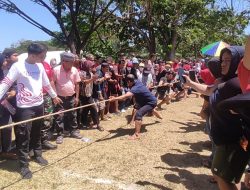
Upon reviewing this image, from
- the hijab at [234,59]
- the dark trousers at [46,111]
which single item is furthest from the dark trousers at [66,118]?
the hijab at [234,59]

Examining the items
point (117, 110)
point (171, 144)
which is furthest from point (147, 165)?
point (117, 110)

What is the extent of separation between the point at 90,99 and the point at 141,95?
116cm

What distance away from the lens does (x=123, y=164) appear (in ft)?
19.5

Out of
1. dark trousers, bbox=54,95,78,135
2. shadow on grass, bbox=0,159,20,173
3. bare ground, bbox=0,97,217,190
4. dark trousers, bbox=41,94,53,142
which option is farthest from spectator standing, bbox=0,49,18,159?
dark trousers, bbox=54,95,78,135

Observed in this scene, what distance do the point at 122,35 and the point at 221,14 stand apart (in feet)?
23.9

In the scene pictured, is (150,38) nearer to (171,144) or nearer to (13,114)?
(171,144)

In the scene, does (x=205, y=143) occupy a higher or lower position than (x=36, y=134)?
lower

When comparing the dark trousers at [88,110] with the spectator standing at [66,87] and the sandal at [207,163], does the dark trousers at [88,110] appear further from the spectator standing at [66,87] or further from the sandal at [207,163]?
the sandal at [207,163]

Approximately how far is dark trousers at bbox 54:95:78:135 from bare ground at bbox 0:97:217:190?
28cm

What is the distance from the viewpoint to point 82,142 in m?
7.24

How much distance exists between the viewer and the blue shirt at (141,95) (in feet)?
26.7

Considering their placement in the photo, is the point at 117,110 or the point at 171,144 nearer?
the point at 171,144

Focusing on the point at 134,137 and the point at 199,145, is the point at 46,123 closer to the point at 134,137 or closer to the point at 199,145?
the point at 134,137

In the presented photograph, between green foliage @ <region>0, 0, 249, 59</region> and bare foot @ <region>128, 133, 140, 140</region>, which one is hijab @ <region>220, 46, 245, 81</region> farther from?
green foliage @ <region>0, 0, 249, 59</region>
